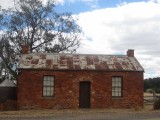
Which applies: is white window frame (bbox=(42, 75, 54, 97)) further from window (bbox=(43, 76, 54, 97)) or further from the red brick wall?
the red brick wall

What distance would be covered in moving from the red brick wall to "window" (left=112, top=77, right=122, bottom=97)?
0.37 meters

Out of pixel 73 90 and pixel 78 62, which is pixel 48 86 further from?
pixel 78 62

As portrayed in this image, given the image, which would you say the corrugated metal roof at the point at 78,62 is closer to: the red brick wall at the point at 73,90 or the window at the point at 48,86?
the red brick wall at the point at 73,90

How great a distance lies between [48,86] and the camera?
31.3 meters

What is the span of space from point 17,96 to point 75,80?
16.0 feet

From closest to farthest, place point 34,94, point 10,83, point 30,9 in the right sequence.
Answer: point 34,94 < point 10,83 < point 30,9

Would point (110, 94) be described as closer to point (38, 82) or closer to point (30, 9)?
point (38, 82)

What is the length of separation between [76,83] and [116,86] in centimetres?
350

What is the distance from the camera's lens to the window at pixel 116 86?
32438mm

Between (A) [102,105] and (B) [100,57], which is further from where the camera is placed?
(B) [100,57]

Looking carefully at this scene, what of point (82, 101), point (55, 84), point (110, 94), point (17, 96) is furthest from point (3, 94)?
point (110, 94)

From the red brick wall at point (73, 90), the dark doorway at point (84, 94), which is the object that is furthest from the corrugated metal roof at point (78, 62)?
the dark doorway at point (84, 94)

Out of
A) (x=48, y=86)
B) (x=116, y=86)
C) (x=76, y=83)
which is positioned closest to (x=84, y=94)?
(x=76, y=83)

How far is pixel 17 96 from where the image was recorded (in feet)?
102
